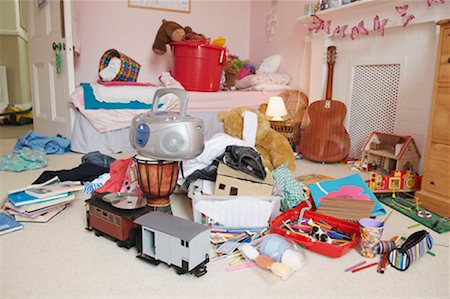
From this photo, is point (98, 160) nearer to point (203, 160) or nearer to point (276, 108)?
point (203, 160)

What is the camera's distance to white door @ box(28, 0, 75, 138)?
276cm

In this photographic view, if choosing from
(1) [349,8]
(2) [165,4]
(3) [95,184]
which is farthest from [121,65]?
(1) [349,8]

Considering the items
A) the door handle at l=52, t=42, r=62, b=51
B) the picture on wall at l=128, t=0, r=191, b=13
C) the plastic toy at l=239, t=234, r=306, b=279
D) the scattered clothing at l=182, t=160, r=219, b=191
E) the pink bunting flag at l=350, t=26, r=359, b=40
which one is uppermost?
the picture on wall at l=128, t=0, r=191, b=13

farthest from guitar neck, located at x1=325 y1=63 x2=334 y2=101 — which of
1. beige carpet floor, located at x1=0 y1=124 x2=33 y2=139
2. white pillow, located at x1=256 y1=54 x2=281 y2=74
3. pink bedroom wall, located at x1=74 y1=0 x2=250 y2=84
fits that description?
beige carpet floor, located at x1=0 y1=124 x2=33 y2=139

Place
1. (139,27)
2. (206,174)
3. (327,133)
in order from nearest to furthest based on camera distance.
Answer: (206,174)
(327,133)
(139,27)

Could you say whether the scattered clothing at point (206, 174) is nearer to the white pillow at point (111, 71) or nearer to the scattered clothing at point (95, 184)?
the scattered clothing at point (95, 184)

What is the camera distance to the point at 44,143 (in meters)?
2.76

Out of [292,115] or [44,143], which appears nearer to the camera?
[44,143]

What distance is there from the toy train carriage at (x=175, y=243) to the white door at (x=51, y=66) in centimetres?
200

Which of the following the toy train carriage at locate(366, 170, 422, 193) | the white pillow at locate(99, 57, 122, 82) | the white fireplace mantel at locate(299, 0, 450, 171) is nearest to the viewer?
the toy train carriage at locate(366, 170, 422, 193)

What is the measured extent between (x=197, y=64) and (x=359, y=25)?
50.7 inches

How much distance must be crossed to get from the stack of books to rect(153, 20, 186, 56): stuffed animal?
6.22 ft

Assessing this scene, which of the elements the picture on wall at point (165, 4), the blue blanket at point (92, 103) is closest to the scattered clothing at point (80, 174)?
the blue blanket at point (92, 103)

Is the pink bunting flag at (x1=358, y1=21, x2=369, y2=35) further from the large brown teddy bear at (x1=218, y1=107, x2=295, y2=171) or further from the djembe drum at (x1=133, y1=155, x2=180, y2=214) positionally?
the djembe drum at (x1=133, y1=155, x2=180, y2=214)
